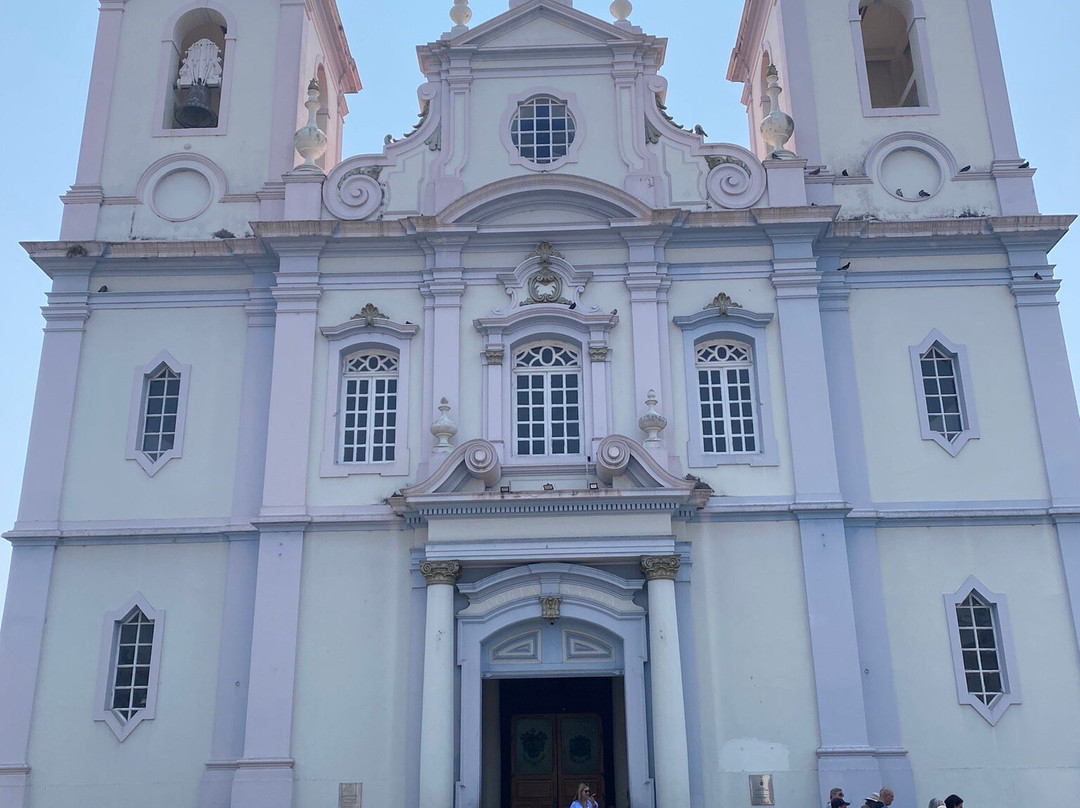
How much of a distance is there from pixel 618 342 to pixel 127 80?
10.1 metres

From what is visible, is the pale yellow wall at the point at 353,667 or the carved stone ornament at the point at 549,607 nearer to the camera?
the pale yellow wall at the point at 353,667

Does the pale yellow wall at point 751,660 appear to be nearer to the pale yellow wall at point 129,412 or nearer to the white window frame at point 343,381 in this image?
the white window frame at point 343,381

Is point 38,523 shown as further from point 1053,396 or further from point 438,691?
point 1053,396

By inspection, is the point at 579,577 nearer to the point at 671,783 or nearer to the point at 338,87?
the point at 671,783

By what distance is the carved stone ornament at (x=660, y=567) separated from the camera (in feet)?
54.3

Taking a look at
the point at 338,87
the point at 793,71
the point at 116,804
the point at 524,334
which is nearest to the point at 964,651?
the point at 524,334

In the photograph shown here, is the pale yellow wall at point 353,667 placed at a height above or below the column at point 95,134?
below

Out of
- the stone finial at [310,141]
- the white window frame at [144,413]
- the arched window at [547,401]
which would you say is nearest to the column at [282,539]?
the white window frame at [144,413]

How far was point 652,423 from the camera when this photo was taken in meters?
17.3

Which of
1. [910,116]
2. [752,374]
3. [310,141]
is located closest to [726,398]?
[752,374]

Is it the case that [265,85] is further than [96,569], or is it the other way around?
[265,85]

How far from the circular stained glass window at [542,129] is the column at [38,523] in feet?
23.8

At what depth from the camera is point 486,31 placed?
790 inches

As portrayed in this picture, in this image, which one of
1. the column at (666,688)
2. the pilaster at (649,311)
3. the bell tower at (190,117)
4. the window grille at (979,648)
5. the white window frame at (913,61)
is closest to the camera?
the column at (666,688)
